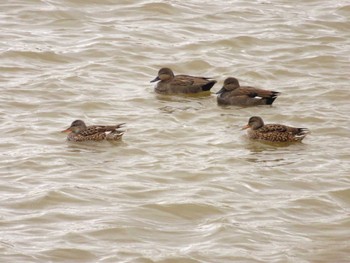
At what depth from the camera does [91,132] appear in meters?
14.3

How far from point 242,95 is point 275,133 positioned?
2036mm

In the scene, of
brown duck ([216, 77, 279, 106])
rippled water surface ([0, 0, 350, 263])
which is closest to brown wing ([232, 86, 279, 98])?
brown duck ([216, 77, 279, 106])

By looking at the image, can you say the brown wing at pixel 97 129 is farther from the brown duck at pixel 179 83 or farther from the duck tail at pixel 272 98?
the duck tail at pixel 272 98

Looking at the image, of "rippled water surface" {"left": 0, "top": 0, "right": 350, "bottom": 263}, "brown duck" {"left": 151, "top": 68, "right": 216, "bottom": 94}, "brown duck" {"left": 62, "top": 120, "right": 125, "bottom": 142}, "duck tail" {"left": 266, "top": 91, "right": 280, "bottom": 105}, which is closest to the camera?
"rippled water surface" {"left": 0, "top": 0, "right": 350, "bottom": 263}

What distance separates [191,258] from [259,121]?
15.4 feet

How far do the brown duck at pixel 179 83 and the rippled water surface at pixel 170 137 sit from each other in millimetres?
165

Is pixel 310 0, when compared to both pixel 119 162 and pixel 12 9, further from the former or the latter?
pixel 119 162

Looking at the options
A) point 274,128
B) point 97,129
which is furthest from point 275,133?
point 97,129

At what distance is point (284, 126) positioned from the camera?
1462cm

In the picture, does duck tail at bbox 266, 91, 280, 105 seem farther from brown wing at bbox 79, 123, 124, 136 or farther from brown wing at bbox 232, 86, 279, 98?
brown wing at bbox 79, 123, 124, 136

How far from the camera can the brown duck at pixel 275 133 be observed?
47.6 ft

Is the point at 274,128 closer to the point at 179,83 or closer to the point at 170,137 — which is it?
the point at 170,137

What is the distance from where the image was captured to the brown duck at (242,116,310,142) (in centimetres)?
1452

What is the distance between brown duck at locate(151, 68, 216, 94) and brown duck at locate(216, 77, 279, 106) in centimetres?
42
